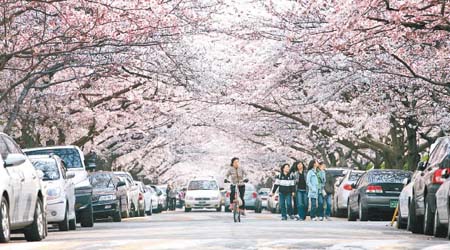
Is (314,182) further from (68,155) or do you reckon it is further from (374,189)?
(68,155)

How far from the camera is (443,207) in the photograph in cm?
1734

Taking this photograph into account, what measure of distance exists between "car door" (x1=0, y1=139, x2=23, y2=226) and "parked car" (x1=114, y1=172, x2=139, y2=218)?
19477mm

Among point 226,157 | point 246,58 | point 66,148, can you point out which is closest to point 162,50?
point 66,148

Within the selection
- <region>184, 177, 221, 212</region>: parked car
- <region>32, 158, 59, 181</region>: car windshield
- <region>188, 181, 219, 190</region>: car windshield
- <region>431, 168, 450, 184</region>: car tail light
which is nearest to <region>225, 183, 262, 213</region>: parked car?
<region>184, 177, 221, 212</region>: parked car

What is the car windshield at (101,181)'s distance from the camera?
33.1 meters

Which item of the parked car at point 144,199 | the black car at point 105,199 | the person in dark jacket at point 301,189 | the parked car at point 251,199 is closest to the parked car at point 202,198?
the parked car at point 251,199

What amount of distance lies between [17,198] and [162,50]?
602 inches

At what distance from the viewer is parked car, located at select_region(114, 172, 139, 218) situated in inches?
1452

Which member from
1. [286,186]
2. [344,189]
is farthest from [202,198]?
[286,186]

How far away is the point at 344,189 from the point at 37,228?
19345 millimetres

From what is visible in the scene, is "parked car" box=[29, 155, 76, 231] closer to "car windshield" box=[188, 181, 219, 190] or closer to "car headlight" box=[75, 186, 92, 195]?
"car headlight" box=[75, 186, 92, 195]

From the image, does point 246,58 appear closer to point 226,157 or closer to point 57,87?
point 57,87

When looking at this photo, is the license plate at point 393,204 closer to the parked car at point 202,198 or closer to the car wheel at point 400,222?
the car wheel at point 400,222

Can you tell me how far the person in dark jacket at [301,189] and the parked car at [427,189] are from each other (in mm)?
8880
